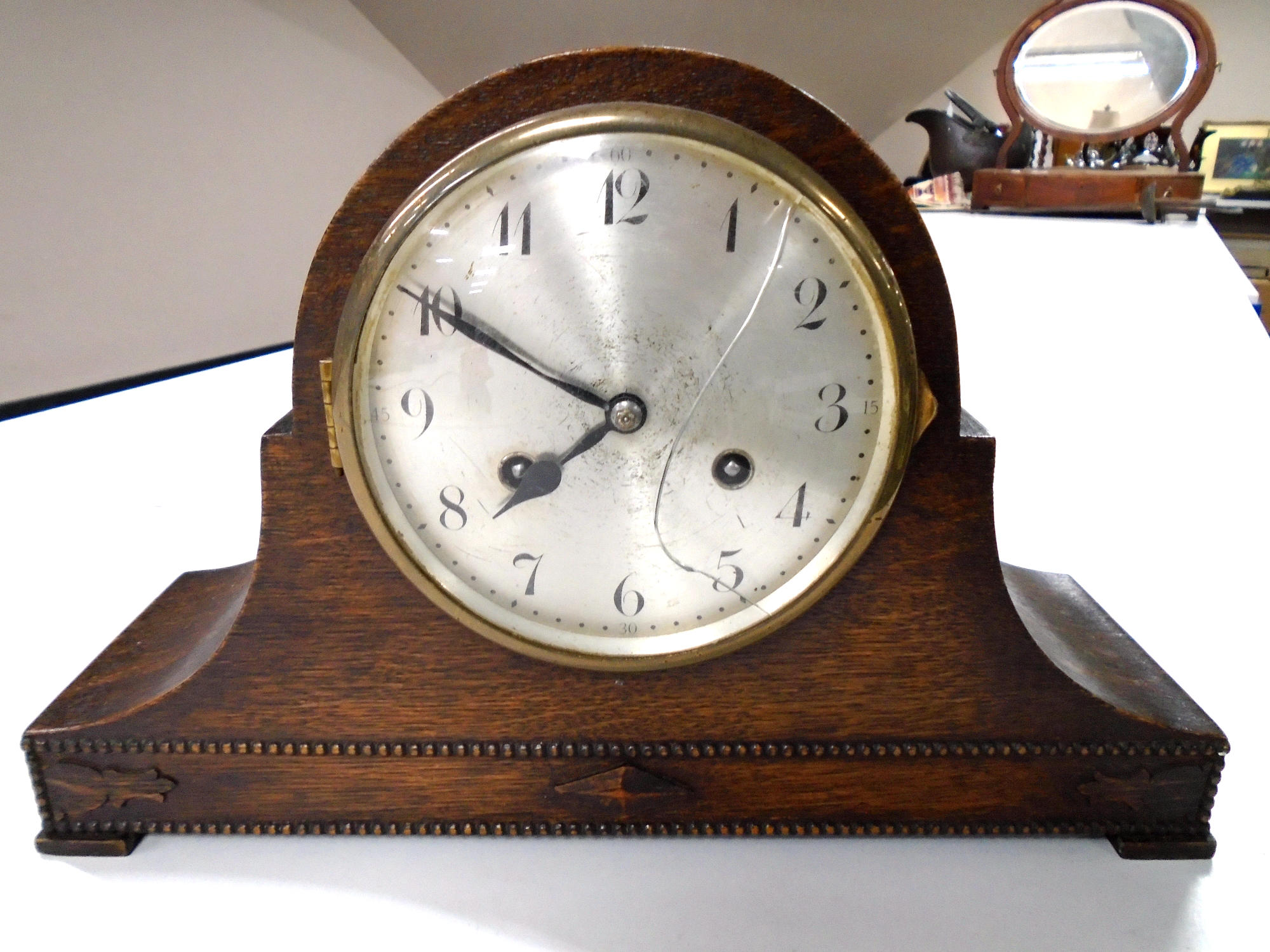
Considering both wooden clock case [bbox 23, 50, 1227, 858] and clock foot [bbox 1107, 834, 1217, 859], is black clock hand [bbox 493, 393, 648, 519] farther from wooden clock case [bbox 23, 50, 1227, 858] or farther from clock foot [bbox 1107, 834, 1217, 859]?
clock foot [bbox 1107, 834, 1217, 859]

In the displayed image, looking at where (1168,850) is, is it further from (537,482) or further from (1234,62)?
(1234,62)

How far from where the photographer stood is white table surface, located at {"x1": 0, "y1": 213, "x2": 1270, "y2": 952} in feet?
2.99

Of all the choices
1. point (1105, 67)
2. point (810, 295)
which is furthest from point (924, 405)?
point (1105, 67)

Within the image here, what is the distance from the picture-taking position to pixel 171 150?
126 inches

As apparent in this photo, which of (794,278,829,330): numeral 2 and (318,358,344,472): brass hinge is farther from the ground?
(794,278,829,330): numeral 2

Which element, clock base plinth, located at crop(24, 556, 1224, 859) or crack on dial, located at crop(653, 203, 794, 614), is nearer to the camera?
crack on dial, located at crop(653, 203, 794, 614)

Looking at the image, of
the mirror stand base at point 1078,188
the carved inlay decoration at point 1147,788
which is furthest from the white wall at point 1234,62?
the carved inlay decoration at point 1147,788

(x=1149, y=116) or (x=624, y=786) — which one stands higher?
(x=1149, y=116)

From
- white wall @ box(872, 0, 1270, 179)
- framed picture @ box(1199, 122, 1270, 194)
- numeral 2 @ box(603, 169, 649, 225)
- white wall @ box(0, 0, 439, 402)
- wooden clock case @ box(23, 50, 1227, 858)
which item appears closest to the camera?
numeral 2 @ box(603, 169, 649, 225)

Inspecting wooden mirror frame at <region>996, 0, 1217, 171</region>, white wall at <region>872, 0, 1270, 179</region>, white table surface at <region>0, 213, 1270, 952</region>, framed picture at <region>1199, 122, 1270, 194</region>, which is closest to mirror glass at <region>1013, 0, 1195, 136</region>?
wooden mirror frame at <region>996, 0, 1217, 171</region>

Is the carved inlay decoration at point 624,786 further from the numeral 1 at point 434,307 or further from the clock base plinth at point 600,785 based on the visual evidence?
the numeral 1 at point 434,307

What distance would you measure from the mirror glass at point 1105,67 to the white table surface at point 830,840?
83cm

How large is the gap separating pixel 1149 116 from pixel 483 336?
3.29m

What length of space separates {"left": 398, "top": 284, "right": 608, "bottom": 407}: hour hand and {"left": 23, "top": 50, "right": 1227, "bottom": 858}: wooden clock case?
0.14 m
